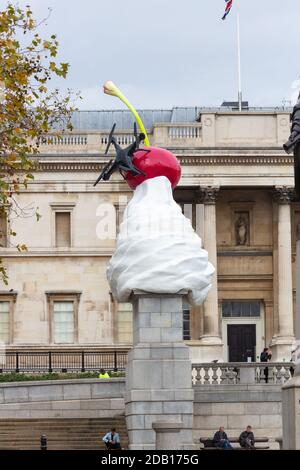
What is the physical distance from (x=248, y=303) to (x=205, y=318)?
3.54 meters

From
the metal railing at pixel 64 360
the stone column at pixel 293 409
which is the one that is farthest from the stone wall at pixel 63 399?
the stone column at pixel 293 409

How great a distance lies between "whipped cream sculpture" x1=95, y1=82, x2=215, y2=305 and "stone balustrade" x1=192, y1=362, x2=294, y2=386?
678cm

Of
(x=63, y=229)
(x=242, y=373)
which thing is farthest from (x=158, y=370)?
(x=63, y=229)

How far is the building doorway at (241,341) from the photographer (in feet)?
235

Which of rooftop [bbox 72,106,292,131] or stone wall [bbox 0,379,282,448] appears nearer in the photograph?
stone wall [bbox 0,379,282,448]

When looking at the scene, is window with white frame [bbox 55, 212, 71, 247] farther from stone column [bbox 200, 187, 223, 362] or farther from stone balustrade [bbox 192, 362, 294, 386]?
stone balustrade [bbox 192, 362, 294, 386]

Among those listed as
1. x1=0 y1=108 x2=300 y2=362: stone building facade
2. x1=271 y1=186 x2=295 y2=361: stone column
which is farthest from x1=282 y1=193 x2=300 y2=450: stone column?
x1=0 y1=108 x2=300 y2=362: stone building facade

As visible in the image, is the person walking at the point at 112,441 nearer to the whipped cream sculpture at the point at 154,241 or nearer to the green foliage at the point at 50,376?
the whipped cream sculpture at the point at 154,241

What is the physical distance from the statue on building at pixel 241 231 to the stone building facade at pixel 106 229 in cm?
155

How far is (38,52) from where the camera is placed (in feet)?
113

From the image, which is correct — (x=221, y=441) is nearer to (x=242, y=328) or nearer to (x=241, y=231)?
(x=242, y=328)

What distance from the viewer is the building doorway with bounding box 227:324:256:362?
7175 cm
